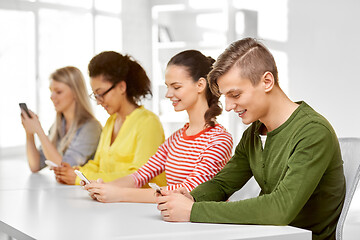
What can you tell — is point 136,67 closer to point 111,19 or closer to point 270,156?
point 270,156

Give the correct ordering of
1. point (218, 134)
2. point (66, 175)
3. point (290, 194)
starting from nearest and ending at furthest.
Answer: point (290, 194), point (218, 134), point (66, 175)

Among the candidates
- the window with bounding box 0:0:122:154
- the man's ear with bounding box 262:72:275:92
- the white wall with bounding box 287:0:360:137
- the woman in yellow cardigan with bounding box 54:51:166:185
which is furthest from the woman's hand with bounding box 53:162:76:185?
the white wall with bounding box 287:0:360:137

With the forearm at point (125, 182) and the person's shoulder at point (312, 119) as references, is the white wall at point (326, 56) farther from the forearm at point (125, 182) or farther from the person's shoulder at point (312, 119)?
the person's shoulder at point (312, 119)

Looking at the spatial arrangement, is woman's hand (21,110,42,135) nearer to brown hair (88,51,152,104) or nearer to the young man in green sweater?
brown hair (88,51,152,104)

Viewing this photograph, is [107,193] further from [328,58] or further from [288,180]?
[328,58]

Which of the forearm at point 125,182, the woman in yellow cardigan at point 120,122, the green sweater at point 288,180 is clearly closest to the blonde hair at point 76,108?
the woman in yellow cardigan at point 120,122

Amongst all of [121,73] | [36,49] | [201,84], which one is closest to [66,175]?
[121,73]

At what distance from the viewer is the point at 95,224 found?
4.82ft

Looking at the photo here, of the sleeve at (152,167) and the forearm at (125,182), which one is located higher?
the sleeve at (152,167)

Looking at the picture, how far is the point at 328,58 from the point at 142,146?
2113 millimetres

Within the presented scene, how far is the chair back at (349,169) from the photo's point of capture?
1.50m

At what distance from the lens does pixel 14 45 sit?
422 cm

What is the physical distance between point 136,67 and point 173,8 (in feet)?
7.75

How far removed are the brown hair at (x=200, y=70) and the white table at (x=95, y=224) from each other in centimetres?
45
